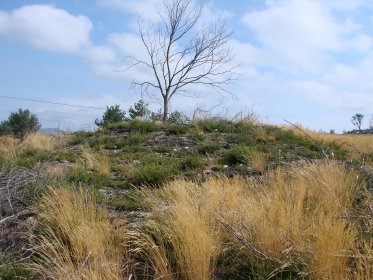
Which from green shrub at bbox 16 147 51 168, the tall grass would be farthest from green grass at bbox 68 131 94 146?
the tall grass

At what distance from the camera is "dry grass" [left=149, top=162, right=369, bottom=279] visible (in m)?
3.38

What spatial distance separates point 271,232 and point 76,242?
168 centimetres

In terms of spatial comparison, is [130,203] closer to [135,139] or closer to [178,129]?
[135,139]

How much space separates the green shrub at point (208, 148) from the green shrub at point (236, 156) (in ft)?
2.10

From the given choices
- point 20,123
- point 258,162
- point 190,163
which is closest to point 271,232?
point 258,162

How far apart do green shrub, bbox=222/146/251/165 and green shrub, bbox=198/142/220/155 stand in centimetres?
64

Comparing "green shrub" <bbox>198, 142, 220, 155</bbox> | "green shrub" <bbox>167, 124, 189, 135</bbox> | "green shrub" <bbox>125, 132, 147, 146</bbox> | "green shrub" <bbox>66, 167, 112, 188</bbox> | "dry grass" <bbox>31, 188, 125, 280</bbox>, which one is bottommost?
"dry grass" <bbox>31, 188, 125, 280</bbox>

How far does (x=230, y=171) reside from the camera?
8633mm

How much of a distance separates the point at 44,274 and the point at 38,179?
256 cm

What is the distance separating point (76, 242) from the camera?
3.85 meters

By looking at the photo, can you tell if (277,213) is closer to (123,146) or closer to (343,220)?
(343,220)

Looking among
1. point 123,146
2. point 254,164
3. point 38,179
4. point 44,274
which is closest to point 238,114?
point 123,146

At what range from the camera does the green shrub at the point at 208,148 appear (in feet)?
33.7

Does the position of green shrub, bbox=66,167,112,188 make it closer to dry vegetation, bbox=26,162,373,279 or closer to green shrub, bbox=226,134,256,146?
dry vegetation, bbox=26,162,373,279
